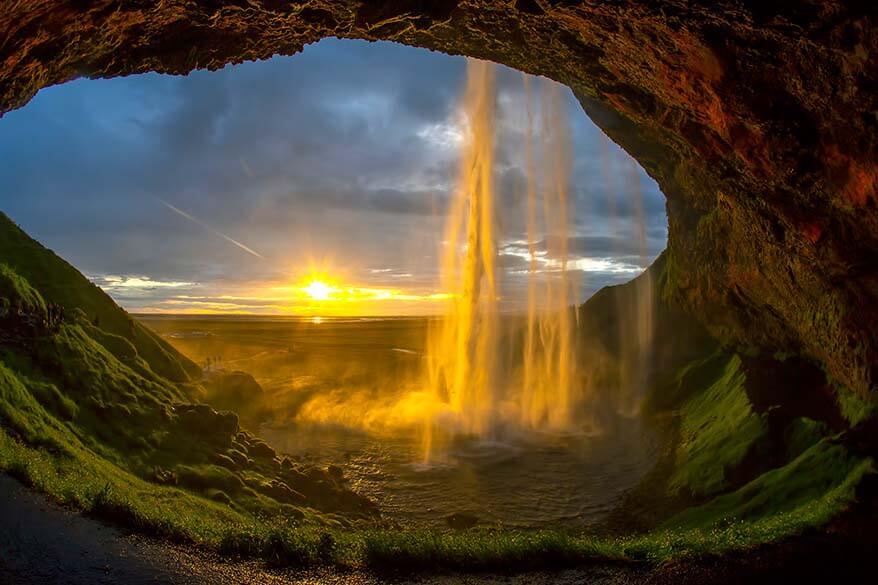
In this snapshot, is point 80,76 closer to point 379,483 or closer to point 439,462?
point 379,483

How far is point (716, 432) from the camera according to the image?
24141mm

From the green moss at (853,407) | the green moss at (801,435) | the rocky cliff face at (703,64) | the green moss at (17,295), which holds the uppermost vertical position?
the rocky cliff face at (703,64)

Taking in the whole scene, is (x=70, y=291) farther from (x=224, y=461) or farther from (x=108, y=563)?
(x=108, y=563)

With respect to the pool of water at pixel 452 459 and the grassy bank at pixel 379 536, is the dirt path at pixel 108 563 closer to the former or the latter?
the grassy bank at pixel 379 536

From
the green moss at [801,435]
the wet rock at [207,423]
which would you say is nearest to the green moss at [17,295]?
the wet rock at [207,423]

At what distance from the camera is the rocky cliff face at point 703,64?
923 cm

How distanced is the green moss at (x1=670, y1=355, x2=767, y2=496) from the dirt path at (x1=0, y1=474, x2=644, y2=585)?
12.6 meters

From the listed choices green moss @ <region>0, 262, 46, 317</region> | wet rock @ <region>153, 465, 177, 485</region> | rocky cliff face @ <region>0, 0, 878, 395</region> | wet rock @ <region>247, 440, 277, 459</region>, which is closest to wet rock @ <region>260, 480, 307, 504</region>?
wet rock @ <region>247, 440, 277, 459</region>

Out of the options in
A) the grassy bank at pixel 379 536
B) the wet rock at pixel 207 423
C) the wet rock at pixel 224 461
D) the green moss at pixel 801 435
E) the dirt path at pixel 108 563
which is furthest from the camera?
the wet rock at pixel 207 423

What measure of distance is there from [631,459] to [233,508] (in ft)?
67.4

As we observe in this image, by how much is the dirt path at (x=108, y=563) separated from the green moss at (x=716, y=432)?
1257 centimetres

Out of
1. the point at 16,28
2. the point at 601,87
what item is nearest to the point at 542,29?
the point at 601,87

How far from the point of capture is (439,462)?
2628 cm

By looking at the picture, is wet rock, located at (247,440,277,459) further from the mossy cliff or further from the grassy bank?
the grassy bank
